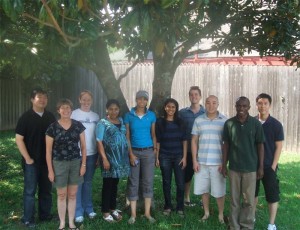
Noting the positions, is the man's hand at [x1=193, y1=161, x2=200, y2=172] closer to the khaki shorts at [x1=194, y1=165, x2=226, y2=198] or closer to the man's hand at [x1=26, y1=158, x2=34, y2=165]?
the khaki shorts at [x1=194, y1=165, x2=226, y2=198]

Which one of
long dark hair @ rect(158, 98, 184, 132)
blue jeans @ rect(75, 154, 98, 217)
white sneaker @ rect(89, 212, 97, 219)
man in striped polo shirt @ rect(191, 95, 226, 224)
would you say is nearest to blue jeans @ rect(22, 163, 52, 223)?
blue jeans @ rect(75, 154, 98, 217)

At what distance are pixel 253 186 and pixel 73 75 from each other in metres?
11.1

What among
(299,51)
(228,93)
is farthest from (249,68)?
(299,51)

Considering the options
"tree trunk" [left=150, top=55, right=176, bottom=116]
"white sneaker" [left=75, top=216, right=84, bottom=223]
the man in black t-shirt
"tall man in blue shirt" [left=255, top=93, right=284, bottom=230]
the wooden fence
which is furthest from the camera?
the wooden fence

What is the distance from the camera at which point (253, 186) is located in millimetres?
5059

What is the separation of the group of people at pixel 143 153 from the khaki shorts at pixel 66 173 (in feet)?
0.04

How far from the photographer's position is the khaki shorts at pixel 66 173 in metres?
5.07

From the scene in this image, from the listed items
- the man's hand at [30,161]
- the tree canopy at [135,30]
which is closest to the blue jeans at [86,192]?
the man's hand at [30,161]

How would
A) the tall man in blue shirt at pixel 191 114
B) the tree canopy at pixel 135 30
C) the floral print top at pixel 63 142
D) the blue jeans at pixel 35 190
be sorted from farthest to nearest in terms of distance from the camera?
the tall man in blue shirt at pixel 191 114, the blue jeans at pixel 35 190, the floral print top at pixel 63 142, the tree canopy at pixel 135 30

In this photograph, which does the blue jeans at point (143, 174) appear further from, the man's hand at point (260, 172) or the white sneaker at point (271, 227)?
the white sneaker at point (271, 227)

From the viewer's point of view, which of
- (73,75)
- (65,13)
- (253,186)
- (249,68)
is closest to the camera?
(65,13)

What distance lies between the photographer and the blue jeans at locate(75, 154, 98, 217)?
18.3 ft

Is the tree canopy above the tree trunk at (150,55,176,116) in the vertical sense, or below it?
above

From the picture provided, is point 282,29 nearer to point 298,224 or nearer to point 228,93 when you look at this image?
point 298,224
